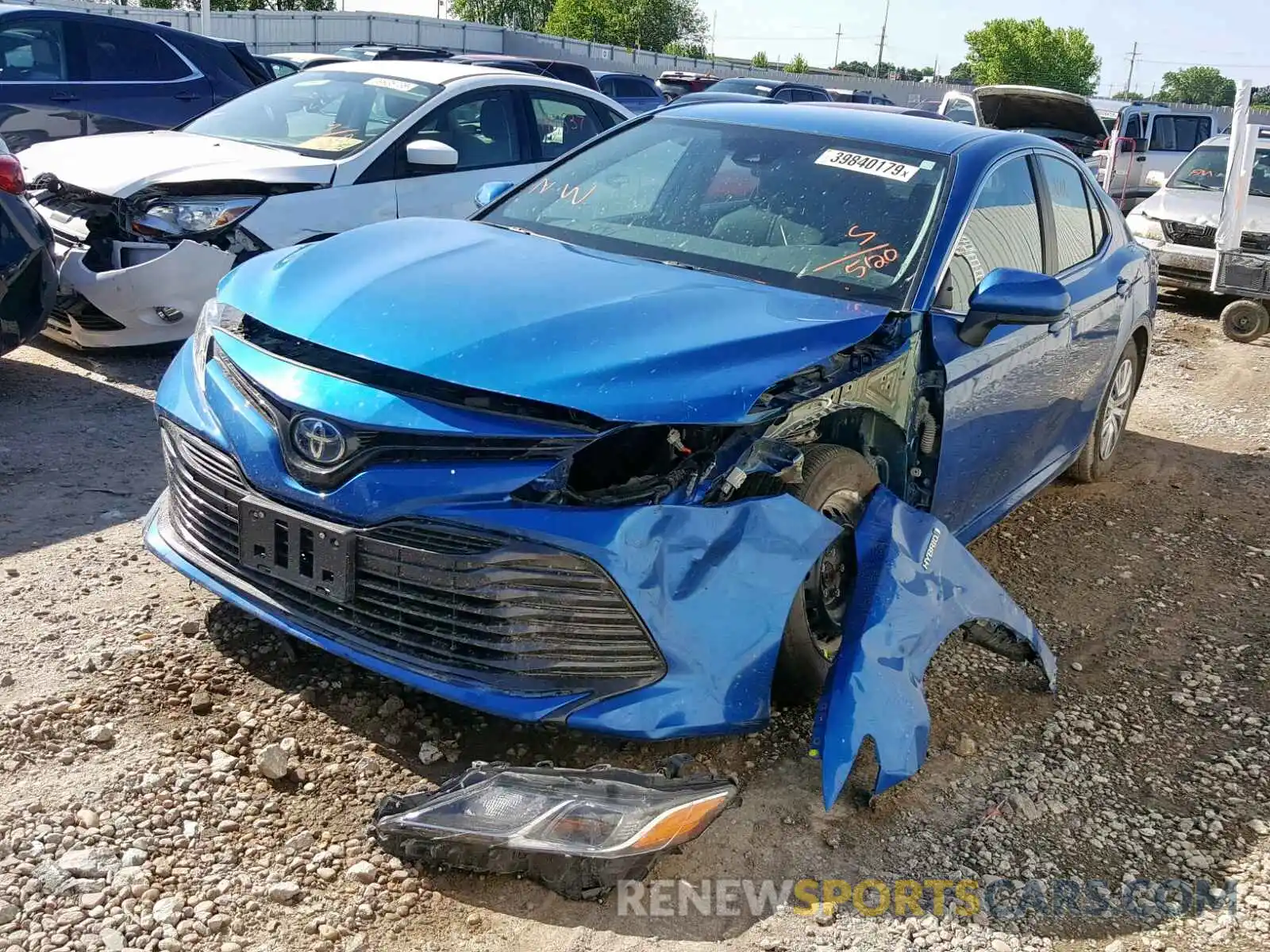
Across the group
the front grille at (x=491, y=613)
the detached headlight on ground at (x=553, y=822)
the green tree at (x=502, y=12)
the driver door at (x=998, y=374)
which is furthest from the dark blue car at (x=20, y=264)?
the green tree at (x=502, y=12)

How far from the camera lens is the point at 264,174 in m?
6.17

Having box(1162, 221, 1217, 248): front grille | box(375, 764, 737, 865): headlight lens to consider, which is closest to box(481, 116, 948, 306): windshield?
box(375, 764, 737, 865): headlight lens

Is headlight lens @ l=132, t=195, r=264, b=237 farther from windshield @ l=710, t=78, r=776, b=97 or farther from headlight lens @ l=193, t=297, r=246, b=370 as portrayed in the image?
windshield @ l=710, t=78, r=776, b=97

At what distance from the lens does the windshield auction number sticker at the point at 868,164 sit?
13.0 feet

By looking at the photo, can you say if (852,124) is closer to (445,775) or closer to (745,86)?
(445,775)

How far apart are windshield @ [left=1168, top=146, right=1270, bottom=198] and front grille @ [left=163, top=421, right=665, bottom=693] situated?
1011 cm

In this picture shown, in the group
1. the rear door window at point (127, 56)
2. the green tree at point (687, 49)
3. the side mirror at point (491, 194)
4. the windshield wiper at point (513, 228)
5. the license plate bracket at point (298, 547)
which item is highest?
the green tree at point (687, 49)

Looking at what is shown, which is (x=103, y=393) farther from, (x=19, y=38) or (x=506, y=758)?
(x=19, y=38)

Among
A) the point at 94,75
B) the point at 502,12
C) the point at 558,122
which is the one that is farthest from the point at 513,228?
the point at 502,12

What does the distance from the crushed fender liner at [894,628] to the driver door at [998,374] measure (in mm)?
488

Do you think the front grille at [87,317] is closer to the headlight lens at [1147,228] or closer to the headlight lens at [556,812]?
the headlight lens at [556,812]

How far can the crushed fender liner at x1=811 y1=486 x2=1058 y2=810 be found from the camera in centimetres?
287

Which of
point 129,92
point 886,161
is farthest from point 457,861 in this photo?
point 129,92

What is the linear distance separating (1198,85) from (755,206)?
152999 millimetres
